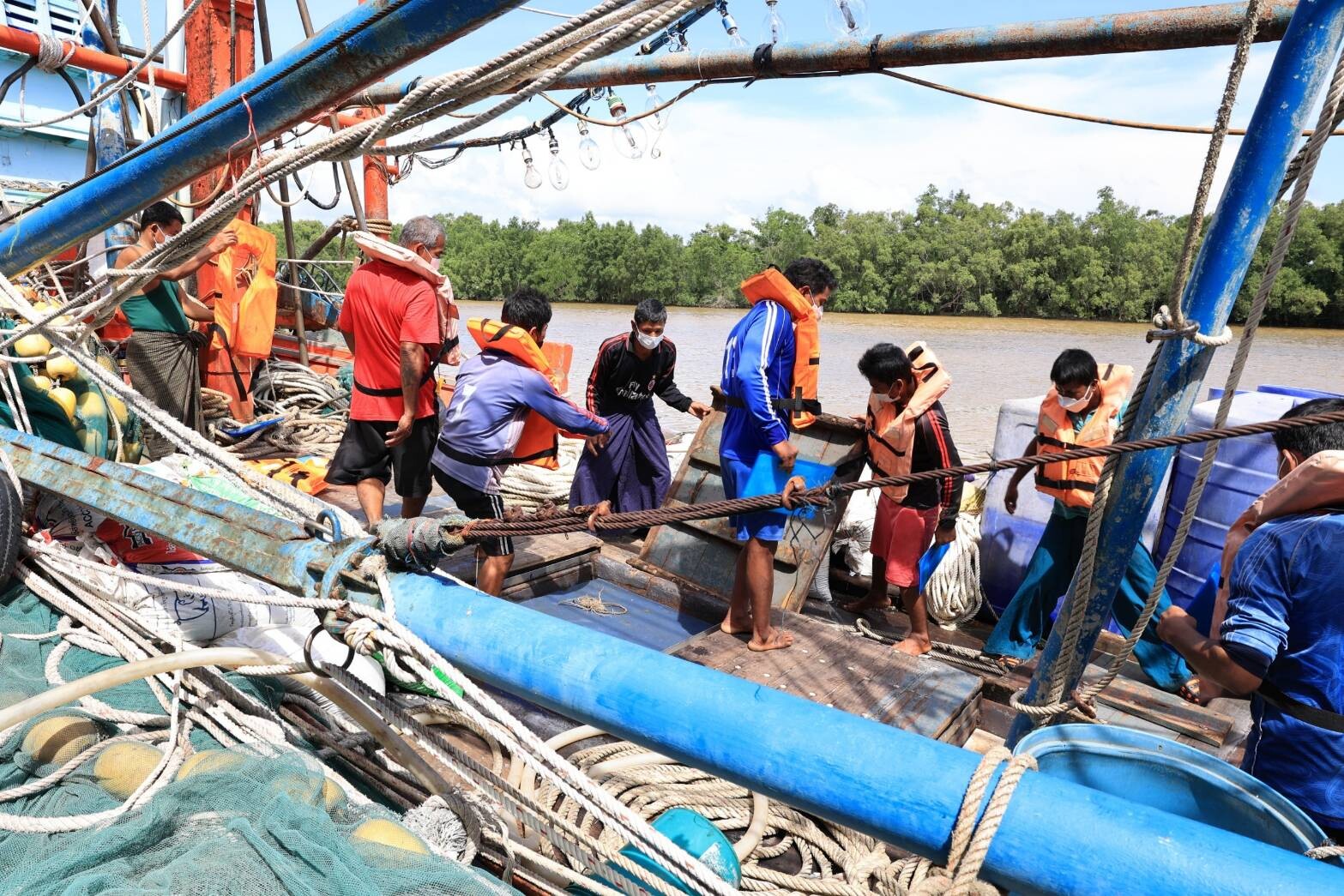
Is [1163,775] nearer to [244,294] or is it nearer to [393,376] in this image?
[393,376]

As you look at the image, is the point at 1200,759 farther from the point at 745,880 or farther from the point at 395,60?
the point at 395,60

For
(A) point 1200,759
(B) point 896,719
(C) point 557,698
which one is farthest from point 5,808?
(B) point 896,719

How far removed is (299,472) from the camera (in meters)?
5.90

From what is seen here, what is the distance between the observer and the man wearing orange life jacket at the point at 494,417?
154 inches

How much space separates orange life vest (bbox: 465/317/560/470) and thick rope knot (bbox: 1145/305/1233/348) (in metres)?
2.80

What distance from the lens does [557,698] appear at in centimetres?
155

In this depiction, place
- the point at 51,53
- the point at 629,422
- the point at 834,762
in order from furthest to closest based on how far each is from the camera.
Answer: the point at 51,53, the point at 629,422, the point at 834,762

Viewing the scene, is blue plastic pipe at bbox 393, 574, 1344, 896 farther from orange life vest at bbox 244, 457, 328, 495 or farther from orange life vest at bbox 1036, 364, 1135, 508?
orange life vest at bbox 244, 457, 328, 495

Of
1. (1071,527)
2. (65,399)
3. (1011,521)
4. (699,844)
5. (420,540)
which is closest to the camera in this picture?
(420,540)

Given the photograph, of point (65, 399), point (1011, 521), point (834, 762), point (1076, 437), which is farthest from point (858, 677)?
point (65, 399)

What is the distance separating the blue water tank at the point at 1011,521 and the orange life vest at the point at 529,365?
2.41 meters

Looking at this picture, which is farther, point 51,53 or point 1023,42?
point 51,53

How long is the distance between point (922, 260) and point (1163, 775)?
48.8 meters

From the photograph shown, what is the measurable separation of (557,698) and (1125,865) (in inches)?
36.0
